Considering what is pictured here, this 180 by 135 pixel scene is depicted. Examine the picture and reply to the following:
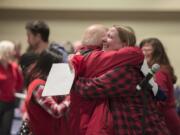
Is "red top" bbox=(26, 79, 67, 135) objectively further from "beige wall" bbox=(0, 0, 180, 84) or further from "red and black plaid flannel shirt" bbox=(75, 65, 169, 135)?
"beige wall" bbox=(0, 0, 180, 84)

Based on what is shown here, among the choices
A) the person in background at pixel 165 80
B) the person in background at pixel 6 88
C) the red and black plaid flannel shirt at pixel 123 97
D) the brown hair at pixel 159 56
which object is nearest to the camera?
the red and black plaid flannel shirt at pixel 123 97

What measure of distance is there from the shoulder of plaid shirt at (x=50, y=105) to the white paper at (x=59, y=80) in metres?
0.59

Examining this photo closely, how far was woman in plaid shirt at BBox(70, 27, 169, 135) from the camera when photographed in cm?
240

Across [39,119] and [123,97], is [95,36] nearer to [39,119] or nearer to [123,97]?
[123,97]

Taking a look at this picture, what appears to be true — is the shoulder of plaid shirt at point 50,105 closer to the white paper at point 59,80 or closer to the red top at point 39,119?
the red top at point 39,119

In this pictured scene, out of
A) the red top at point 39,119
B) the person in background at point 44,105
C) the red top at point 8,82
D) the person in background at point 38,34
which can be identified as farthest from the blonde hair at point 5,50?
the red top at point 39,119

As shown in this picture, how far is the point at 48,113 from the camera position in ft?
10.4

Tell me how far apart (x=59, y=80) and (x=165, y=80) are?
1002 mm

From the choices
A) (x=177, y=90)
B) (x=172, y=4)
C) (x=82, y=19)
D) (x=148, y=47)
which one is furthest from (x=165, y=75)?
(x=82, y=19)

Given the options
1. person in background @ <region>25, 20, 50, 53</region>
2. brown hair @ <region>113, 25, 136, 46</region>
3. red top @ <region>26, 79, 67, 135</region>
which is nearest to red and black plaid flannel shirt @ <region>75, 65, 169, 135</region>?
brown hair @ <region>113, 25, 136, 46</region>

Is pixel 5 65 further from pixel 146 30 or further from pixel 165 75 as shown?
pixel 146 30

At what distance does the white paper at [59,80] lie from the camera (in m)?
2.47

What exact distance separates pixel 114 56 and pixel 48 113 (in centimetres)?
90

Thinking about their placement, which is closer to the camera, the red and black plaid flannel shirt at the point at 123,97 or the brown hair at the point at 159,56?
the red and black plaid flannel shirt at the point at 123,97
